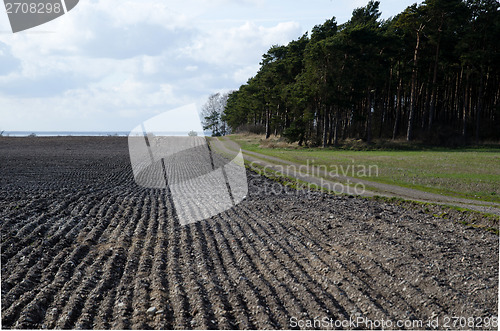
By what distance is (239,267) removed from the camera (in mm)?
8727

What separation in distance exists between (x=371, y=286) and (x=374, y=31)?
4260 cm

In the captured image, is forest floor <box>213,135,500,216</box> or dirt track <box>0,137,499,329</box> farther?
forest floor <box>213,135,500,216</box>

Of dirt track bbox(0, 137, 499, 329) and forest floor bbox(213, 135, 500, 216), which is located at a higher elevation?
dirt track bbox(0, 137, 499, 329)

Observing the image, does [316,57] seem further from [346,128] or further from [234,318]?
[234,318]

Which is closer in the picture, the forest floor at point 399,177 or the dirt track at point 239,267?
the dirt track at point 239,267

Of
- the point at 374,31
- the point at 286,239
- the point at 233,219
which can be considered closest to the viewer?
the point at 286,239

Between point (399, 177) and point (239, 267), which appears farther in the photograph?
point (399, 177)

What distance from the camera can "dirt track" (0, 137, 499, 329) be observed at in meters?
6.35

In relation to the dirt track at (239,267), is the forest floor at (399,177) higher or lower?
lower

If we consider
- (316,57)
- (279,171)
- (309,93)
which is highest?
(316,57)

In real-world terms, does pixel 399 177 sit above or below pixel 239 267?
below

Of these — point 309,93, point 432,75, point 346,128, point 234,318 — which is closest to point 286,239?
point 234,318

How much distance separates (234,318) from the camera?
6.30 meters

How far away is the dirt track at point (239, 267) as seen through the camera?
6.35 metres
